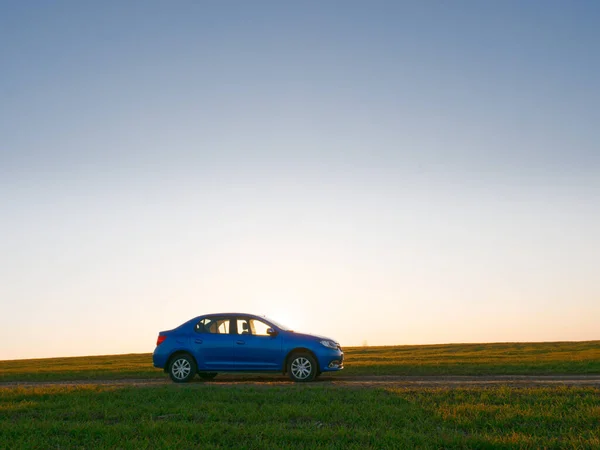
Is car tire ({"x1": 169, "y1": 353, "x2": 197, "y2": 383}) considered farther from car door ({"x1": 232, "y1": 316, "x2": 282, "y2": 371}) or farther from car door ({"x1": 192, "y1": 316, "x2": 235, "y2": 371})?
car door ({"x1": 232, "y1": 316, "x2": 282, "y2": 371})

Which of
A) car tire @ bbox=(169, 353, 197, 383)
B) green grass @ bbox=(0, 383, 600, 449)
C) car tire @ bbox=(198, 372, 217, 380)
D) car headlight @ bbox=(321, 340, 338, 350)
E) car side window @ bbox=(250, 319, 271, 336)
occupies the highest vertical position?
car side window @ bbox=(250, 319, 271, 336)

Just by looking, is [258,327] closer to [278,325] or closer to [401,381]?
[278,325]

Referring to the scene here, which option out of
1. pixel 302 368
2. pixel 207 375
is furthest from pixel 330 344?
pixel 207 375

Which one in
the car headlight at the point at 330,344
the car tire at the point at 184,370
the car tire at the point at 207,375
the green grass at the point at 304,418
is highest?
the car headlight at the point at 330,344

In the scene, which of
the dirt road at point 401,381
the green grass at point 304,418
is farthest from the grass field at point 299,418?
the dirt road at point 401,381

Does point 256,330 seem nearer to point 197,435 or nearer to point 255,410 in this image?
point 255,410

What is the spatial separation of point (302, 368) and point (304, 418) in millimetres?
6456

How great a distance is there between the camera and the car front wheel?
16500 millimetres

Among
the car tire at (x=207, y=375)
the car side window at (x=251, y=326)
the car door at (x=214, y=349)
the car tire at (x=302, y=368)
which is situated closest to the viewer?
the car tire at (x=302, y=368)

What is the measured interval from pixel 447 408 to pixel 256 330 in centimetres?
738

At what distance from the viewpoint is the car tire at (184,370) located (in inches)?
662

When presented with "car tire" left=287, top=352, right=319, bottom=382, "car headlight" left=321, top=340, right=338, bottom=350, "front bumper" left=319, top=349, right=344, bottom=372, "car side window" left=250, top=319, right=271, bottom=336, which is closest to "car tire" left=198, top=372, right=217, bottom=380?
"car side window" left=250, top=319, right=271, bottom=336

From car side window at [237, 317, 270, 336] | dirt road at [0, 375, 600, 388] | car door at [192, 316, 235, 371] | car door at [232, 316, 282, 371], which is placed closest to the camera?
dirt road at [0, 375, 600, 388]

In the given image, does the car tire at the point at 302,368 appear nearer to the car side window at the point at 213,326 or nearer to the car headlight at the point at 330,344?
the car headlight at the point at 330,344
